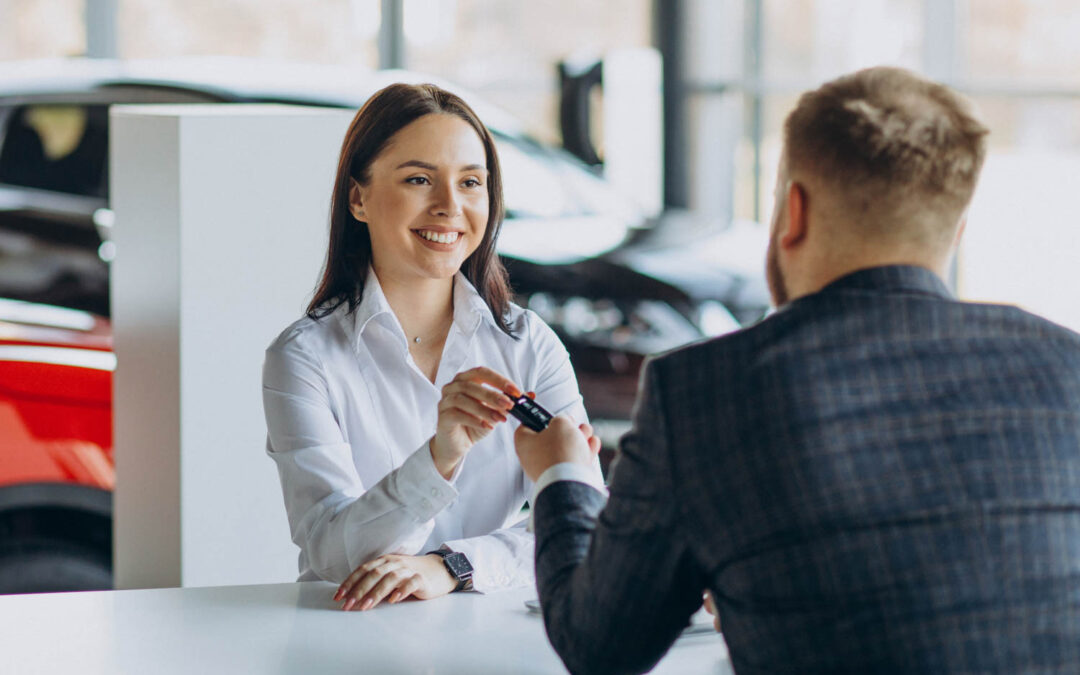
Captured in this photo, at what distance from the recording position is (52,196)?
348cm

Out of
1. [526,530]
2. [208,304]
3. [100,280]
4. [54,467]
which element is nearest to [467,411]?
[526,530]

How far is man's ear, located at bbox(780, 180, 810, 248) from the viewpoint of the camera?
1.09 meters

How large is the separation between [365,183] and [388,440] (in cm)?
36

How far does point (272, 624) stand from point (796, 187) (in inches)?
30.0

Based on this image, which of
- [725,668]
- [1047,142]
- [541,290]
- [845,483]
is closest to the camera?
[845,483]

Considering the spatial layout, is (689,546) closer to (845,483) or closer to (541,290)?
(845,483)

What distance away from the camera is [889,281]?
1.05m

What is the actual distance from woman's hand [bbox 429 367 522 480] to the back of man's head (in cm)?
50

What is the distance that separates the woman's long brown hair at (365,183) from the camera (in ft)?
5.91

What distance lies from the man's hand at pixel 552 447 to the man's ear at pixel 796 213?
316 millimetres

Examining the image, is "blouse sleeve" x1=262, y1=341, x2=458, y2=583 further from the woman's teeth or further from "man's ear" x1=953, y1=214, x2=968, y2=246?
"man's ear" x1=953, y1=214, x2=968, y2=246

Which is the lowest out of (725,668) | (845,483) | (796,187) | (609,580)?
(725,668)

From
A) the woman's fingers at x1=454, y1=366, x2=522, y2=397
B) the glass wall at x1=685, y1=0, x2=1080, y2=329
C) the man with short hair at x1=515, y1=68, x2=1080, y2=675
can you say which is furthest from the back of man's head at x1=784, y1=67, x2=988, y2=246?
the glass wall at x1=685, y1=0, x2=1080, y2=329

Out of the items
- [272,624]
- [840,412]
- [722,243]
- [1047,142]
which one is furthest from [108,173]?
[1047,142]
